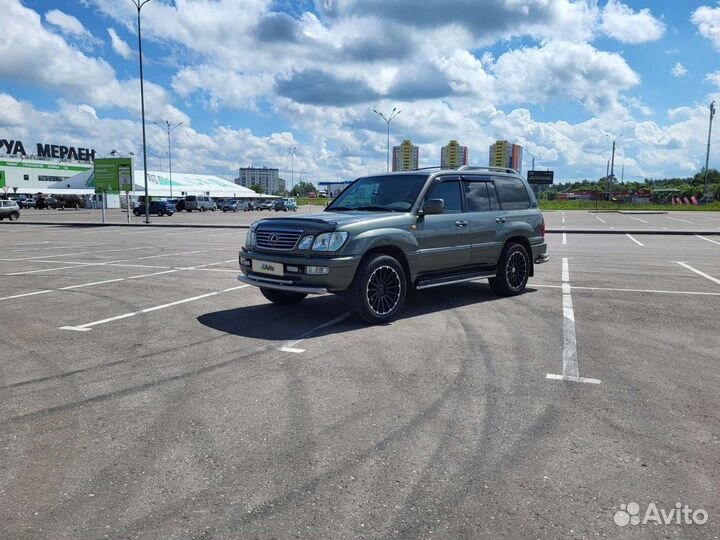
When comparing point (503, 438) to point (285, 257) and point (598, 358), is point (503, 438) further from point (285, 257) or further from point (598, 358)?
point (285, 257)

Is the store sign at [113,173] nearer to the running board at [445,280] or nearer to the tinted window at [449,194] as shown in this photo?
the tinted window at [449,194]

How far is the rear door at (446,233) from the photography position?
741 centimetres

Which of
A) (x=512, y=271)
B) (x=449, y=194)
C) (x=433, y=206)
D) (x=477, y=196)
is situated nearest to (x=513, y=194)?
(x=477, y=196)

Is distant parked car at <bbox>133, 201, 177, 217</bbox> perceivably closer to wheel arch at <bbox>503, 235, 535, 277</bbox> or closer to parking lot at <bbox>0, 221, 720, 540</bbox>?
parking lot at <bbox>0, 221, 720, 540</bbox>

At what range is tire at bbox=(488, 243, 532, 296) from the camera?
8664 mm


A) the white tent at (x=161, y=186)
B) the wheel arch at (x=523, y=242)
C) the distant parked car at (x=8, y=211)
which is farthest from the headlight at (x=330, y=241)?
the white tent at (x=161, y=186)

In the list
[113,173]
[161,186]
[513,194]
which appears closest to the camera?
[513,194]

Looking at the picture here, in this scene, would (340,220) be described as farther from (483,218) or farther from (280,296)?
(483,218)

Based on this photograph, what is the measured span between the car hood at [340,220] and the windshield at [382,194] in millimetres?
286

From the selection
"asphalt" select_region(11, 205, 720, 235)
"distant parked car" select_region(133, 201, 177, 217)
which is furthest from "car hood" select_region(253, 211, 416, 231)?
"distant parked car" select_region(133, 201, 177, 217)

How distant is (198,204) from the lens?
69125 millimetres

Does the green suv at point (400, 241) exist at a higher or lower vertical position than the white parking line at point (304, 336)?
higher

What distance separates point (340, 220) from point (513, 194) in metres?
3.65

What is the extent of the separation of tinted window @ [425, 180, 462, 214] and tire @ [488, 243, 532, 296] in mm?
1268
